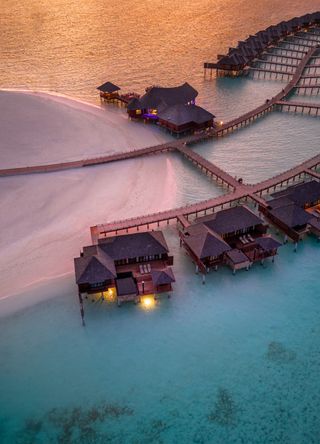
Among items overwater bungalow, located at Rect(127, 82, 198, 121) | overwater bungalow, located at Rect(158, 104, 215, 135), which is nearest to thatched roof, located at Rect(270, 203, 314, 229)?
overwater bungalow, located at Rect(158, 104, 215, 135)

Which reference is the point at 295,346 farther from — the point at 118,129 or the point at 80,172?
the point at 118,129

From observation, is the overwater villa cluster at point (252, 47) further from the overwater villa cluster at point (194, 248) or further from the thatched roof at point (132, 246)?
the thatched roof at point (132, 246)

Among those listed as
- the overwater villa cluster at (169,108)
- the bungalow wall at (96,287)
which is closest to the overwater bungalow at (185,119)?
the overwater villa cluster at (169,108)

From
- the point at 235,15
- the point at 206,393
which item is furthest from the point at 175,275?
the point at 235,15

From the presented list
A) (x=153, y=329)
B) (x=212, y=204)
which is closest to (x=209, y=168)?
(x=212, y=204)

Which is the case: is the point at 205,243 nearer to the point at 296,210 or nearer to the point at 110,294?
the point at 110,294

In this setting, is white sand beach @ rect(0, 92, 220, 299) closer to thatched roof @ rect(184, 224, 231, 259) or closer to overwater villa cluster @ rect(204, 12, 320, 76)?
thatched roof @ rect(184, 224, 231, 259)
